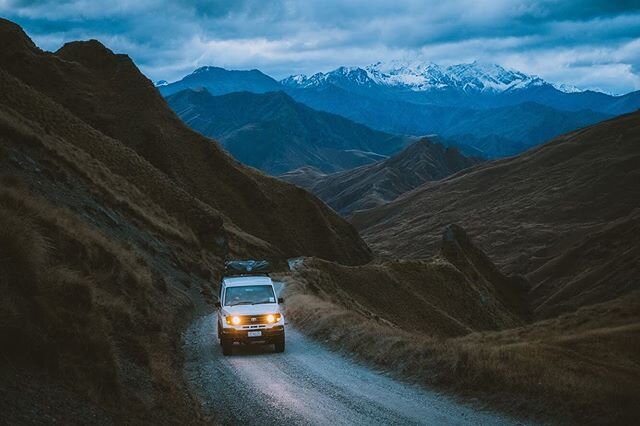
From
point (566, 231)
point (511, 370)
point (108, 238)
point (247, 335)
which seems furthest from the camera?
point (566, 231)

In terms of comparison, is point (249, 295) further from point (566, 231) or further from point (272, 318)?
point (566, 231)

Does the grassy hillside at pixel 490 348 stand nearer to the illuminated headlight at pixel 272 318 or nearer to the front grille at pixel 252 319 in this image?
the illuminated headlight at pixel 272 318

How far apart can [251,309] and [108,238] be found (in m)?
12.1

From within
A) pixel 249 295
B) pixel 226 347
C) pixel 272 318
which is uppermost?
pixel 249 295

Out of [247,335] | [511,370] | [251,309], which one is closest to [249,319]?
[251,309]

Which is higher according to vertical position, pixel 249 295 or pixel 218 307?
pixel 249 295

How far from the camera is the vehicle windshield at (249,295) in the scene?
22.1 metres

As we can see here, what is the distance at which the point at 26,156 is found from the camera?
31.1 metres

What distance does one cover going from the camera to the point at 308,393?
1519 centimetres

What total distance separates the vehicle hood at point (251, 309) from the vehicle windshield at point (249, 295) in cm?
35

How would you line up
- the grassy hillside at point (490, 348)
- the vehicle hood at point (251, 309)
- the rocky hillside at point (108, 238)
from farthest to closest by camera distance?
the vehicle hood at point (251, 309), the grassy hillside at point (490, 348), the rocky hillside at point (108, 238)

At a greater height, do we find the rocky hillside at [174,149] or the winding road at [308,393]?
the rocky hillside at [174,149]

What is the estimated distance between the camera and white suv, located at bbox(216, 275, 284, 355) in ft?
68.3

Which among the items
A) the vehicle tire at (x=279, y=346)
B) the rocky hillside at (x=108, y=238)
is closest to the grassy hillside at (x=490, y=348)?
the vehicle tire at (x=279, y=346)
